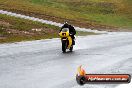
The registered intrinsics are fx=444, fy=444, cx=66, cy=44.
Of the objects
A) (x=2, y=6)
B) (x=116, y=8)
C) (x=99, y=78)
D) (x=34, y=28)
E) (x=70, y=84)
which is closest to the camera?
(x=99, y=78)

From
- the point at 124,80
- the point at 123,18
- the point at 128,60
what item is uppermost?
the point at 124,80

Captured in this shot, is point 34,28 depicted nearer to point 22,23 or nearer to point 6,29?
point 22,23

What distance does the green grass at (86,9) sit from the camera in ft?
214

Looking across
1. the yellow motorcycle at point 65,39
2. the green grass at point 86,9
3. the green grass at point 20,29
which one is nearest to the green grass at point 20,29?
the green grass at point 20,29

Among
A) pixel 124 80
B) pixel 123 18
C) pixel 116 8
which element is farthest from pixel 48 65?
pixel 116 8

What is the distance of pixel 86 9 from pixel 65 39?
55.1 metres

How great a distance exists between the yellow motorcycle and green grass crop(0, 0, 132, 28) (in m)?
36.8

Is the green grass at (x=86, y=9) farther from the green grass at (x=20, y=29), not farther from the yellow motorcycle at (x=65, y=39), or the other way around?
the yellow motorcycle at (x=65, y=39)

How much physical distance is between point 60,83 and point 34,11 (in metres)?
49.5

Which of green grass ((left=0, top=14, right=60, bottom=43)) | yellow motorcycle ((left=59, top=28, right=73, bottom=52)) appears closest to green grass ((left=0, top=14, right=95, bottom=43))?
green grass ((left=0, top=14, right=60, bottom=43))

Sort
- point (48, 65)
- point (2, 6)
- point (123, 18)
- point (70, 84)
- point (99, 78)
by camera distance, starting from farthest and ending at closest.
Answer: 1. point (123, 18)
2. point (2, 6)
3. point (48, 65)
4. point (70, 84)
5. point (99, 78)

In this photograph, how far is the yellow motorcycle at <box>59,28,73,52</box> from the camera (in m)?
23.6

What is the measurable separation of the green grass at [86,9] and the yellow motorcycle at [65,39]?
36832mm

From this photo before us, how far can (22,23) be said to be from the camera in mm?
46562
